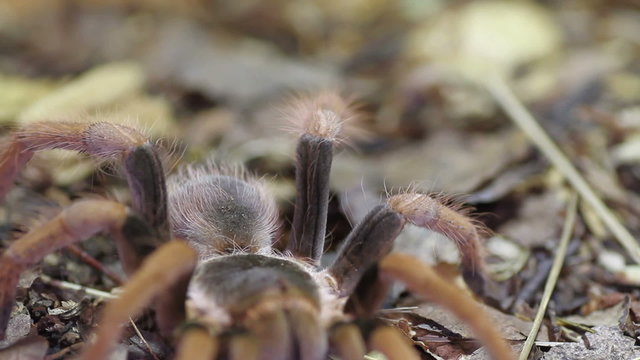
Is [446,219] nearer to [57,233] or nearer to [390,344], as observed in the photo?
[390,344]

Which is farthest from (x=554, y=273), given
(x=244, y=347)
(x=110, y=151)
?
(x=110, y=151)

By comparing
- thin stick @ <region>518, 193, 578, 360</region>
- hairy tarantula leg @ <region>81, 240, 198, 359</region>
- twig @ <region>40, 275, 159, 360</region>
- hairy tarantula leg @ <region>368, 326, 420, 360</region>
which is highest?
hairy tarantula leg @ <region>81, 240, 198, 359</region>

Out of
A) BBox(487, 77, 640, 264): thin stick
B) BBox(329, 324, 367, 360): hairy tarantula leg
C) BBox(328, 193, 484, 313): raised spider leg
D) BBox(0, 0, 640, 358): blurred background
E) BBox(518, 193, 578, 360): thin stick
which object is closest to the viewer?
BBox(329, 324, 367, 360): hairy tarantula leg

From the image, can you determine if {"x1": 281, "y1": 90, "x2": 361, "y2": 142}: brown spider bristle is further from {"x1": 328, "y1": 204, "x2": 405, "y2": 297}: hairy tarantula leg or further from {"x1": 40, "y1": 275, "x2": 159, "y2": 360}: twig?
{"x1": 40, "y1": 275, "x2": 159, "y2": 360}: twig

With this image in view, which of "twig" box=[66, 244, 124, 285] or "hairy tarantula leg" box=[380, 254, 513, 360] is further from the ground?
"hairy tarantula leg" box=[380, 254, 513, 360]

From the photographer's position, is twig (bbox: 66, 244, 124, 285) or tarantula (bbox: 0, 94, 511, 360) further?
twig (bbox: 66, 244, 124, 285)

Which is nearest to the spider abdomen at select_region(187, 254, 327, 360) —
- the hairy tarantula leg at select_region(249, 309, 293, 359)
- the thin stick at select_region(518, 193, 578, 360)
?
the hairy tarantula leg at select_region(249, 309, 293, 359)
